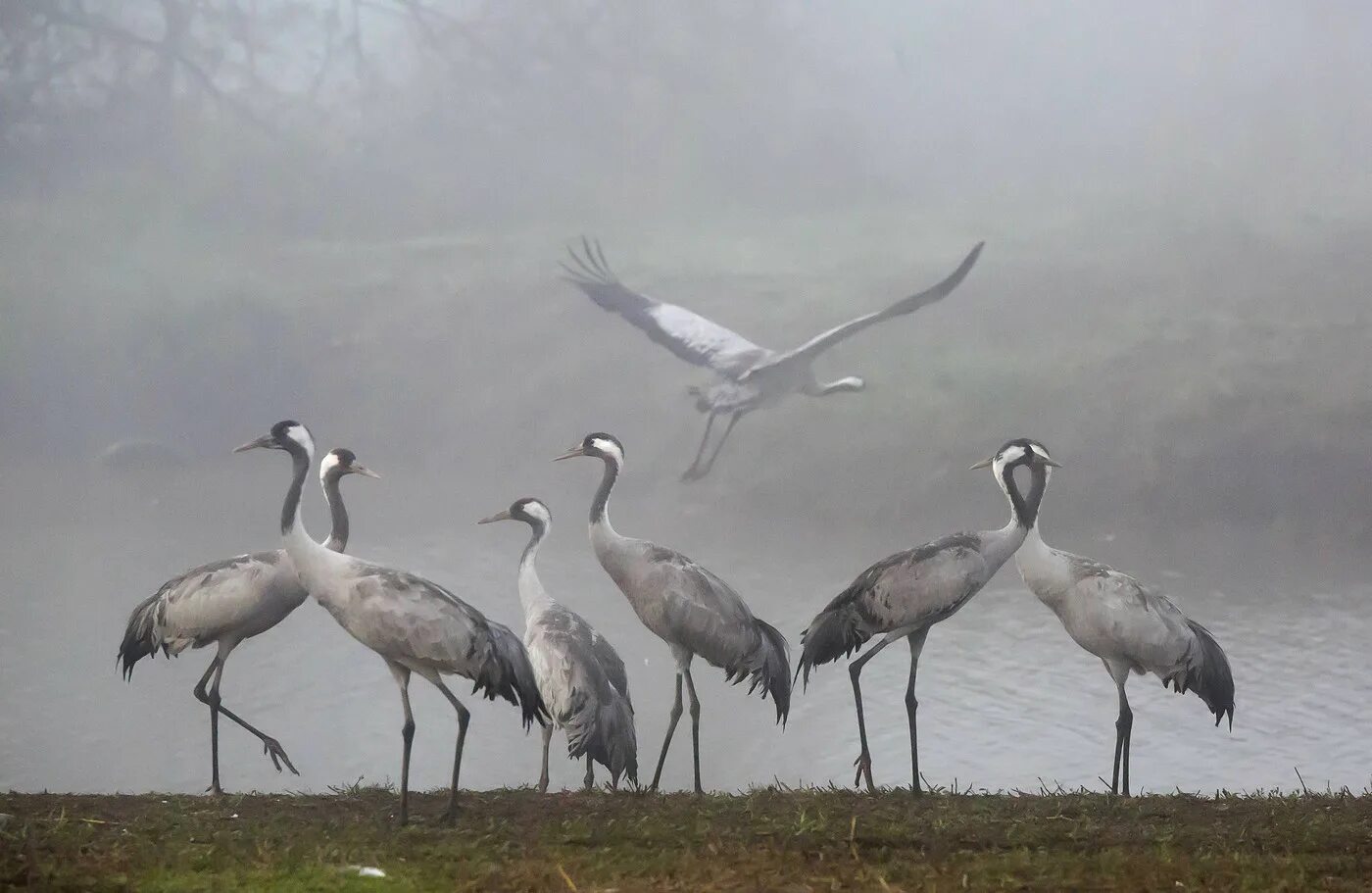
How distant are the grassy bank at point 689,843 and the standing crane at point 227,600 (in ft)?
2.04

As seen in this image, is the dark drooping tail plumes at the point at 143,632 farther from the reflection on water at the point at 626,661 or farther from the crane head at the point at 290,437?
the reflection on water at the point at 626,661

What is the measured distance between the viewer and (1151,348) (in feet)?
26.5

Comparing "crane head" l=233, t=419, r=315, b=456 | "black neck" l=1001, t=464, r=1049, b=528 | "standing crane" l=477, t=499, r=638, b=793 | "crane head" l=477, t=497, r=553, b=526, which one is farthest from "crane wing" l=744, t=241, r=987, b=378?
"crane head" l=233, t=419, r=315, b=456

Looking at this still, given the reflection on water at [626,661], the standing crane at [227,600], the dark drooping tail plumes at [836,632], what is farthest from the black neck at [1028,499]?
the reflection on water at [626,661]

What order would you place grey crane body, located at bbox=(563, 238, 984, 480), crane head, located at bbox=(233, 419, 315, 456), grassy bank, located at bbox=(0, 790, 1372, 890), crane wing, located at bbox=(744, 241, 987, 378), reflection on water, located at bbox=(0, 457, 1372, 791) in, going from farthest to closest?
1. grey crane body, located at bbox=(563, 238, 984, 480)
2. crane wing, located at bbox=(744, 241, 987, 378)
3. reflection on water, located at bbox=(0, 457, 1372, 791)
4. crane head, located at bbox=(233, 419, 315, 456)
5. grassy bank, located at bbox=(0, 790, 1372, 890)

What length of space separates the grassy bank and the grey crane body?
3.79 metres

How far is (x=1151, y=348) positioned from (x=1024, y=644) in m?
2.05

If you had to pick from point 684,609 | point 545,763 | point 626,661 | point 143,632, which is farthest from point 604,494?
point 626,661

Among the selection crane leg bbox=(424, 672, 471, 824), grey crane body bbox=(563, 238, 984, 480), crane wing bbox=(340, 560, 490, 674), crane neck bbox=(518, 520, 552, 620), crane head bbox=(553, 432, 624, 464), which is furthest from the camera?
grey crane body bbox=(563, 238, 984, 480)

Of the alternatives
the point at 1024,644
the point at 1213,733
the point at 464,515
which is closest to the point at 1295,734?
the point at 1213,733

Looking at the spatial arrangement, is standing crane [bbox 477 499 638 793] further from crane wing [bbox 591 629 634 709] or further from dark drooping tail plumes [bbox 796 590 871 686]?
dark drooping tail plumes [bbox 796 590 871 686]

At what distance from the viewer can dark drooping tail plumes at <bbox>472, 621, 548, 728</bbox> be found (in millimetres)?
3820

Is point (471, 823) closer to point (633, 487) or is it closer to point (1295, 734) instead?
point (633, 487)

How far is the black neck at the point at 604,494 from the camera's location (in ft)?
15.3
